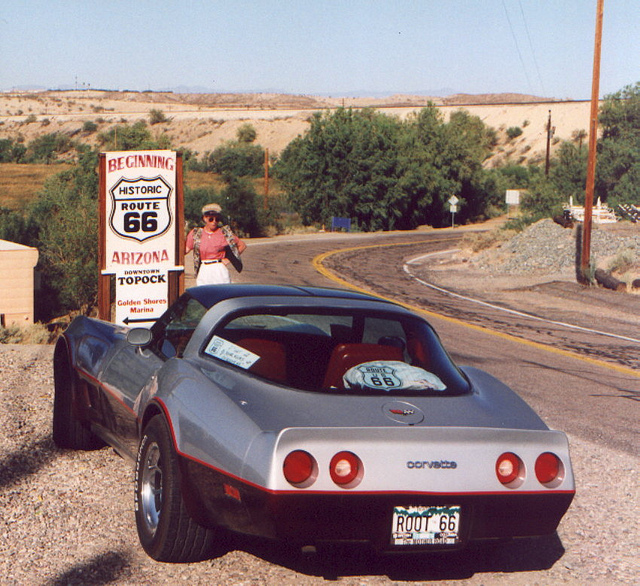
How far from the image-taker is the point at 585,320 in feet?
63.5

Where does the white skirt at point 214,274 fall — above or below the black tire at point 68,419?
above

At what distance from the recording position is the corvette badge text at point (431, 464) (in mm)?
3867

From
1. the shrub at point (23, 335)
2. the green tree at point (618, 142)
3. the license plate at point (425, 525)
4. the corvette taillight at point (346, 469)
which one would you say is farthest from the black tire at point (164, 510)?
the green tree at point (618, 142)

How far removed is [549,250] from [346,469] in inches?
1156

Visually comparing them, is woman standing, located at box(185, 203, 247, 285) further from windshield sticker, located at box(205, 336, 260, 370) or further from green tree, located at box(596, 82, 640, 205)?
green tree, located at box(596, 82, 640, 205)

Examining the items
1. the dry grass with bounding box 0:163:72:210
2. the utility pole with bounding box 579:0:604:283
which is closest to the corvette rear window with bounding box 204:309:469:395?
the utility pole with bounding box 579:0:604:283

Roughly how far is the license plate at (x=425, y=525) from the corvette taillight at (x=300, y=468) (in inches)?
16.2

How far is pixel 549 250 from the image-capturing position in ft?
105

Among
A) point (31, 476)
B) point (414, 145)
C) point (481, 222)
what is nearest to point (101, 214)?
point (31, 476)

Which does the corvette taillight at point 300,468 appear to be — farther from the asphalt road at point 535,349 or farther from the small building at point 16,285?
the small building at point 16,285

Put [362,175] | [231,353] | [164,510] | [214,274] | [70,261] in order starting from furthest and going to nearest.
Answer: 1. [362,175]
2. [70,261]
3. [214,274]
4. [231,353]
5. [164,510]

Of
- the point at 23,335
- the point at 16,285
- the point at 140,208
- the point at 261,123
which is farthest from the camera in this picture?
the point at 261,123

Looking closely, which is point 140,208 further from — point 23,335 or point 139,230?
point 23,335

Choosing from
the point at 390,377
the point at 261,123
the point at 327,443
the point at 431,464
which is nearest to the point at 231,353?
the point at 390,377
